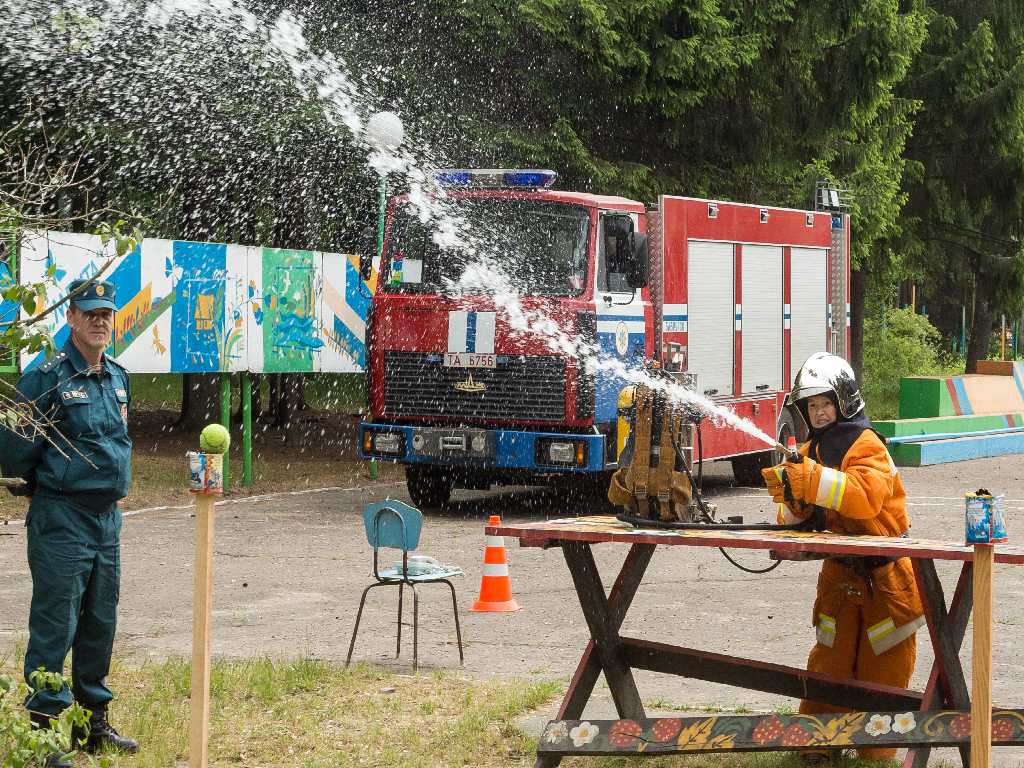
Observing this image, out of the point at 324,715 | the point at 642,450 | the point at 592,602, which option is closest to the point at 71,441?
the point at 324,715

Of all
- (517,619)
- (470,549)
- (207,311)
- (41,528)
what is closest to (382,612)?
(517,619)

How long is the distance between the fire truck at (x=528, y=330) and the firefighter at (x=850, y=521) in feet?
20.1

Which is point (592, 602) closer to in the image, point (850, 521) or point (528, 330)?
point (850, 521)

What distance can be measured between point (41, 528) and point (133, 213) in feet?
4.70

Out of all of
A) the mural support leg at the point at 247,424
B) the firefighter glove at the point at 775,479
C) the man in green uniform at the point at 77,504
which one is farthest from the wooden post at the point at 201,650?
the mural support leg at the point at 247,424

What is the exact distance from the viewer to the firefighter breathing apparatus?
19.7 ft

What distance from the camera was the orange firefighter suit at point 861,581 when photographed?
5.79 meters

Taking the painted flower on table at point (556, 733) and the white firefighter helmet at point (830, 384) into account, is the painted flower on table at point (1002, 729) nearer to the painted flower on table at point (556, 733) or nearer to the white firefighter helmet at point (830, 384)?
the white firefighter helmet at point (830, 384)

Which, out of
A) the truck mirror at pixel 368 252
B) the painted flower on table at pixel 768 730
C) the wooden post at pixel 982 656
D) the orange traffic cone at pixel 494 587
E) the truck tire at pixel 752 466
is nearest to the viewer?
the wooden post at pixel 982 656

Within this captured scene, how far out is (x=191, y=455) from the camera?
5.13 meters

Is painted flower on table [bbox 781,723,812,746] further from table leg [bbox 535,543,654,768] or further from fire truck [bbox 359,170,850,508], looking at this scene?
fire truck [bbox 359,170,850,508]

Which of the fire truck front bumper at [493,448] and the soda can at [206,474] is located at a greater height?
the soda can at [206,474]

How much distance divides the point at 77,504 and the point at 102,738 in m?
0.99

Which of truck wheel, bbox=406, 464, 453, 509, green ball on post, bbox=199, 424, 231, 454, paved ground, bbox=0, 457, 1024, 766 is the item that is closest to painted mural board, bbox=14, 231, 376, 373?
paved ground, bbox=0, 457, 1024, 766
